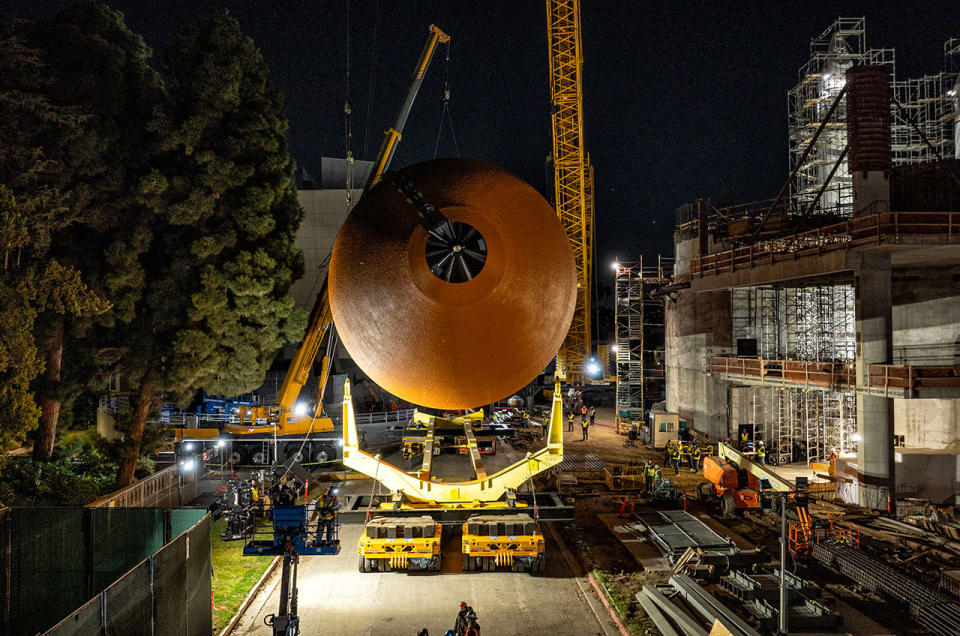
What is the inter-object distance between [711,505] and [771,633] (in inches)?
286

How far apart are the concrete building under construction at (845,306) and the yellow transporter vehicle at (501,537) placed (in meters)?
12.1

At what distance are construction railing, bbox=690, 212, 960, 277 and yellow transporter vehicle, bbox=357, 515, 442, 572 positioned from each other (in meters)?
15.0

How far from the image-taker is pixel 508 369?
6.20 metres

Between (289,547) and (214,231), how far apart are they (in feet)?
42.6

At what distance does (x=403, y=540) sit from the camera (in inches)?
413

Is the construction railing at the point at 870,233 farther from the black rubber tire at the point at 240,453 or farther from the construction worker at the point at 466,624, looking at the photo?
the black rubber tire at the point at 240,453

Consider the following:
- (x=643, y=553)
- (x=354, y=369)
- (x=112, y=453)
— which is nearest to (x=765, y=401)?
(x=643, y=553)

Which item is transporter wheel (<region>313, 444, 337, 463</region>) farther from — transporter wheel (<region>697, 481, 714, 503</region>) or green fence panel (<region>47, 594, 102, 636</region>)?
green fence panel (<region>47, 594, 102, 636</region>)

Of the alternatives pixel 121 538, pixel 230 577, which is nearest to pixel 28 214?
pixel 121 538

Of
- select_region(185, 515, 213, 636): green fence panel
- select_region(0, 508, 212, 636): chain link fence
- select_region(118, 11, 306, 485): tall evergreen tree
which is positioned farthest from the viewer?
select_region(118, 11, 306, 485): tall evergreen tree

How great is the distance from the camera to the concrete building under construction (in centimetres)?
1650

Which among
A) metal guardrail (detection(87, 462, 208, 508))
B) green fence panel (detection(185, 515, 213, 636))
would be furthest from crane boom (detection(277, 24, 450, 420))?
green fence panel (detection(185, 515, 213, 636))

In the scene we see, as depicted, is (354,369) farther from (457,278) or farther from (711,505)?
(457,278)

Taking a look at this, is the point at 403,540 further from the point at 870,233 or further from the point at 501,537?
the point at 870,233
